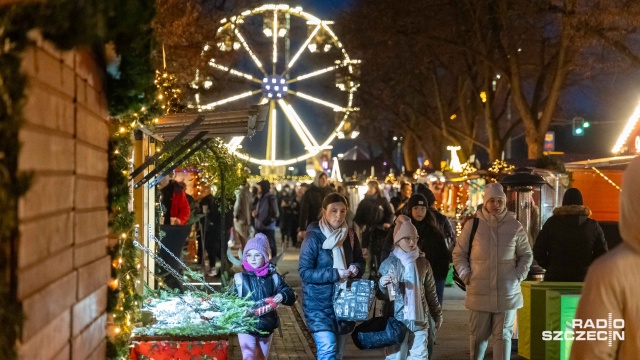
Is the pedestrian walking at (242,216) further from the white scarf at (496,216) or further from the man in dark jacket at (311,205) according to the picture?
the white scarf at (496,216)

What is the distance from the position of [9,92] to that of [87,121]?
4.16 ft

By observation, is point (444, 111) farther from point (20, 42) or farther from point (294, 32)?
point (20, 42)

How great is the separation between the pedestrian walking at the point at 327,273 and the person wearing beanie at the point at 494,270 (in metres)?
1.10

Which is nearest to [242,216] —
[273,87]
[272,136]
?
[273,87]

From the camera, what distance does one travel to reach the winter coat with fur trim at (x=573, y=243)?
30.8ft

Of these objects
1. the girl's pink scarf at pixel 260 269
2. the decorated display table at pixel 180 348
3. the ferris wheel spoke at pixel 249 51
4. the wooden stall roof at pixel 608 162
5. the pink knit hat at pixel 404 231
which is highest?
the ferris wheel spoke at pixel 249 51

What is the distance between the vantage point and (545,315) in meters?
8.84

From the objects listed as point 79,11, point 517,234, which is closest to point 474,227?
point 517,234

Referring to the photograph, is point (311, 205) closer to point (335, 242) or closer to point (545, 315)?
point (545, 315)

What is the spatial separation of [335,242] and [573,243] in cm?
247

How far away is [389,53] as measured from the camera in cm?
3306

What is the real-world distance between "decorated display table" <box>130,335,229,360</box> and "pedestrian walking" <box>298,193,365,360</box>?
3.43ft

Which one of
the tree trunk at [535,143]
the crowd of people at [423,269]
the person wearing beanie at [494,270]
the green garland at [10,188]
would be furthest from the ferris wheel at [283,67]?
the green garland at [10,188]

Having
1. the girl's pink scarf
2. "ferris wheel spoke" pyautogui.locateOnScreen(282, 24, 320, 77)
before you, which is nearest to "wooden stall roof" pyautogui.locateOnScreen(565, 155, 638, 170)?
the girl's pink scarf
